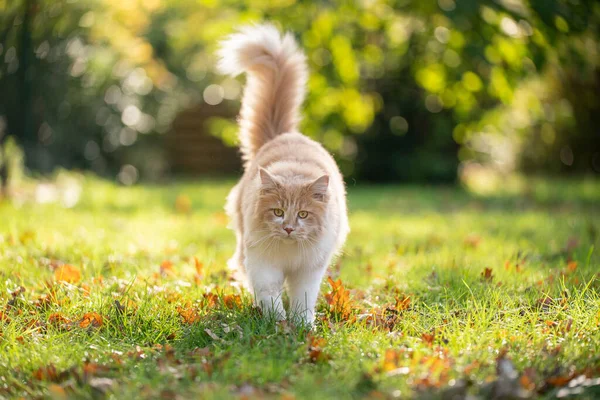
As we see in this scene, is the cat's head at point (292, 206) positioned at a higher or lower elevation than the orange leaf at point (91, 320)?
higher

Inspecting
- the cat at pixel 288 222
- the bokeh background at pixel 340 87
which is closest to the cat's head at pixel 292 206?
the cat at pixel 288 222

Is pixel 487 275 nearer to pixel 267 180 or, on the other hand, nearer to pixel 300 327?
pixel 300 327

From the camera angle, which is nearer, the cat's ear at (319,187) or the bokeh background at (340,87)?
the cat's ear at (319,187)

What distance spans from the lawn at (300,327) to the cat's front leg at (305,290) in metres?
0.11

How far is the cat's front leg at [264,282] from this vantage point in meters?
3.22

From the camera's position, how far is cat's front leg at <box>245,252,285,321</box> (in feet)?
10.6

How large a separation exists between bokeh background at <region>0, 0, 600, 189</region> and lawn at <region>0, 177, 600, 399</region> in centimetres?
304

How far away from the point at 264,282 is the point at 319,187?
593mm

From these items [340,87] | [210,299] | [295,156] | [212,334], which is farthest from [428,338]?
[340,87]

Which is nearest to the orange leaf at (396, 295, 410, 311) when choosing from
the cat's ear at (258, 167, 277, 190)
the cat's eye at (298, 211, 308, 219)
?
the cat's eye at (298, 211, 308, 219)

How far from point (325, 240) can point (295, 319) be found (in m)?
0.48

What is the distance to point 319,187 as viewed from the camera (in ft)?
10.6

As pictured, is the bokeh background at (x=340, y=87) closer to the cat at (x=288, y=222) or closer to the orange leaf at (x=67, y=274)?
the cat at (x=288, y=222)

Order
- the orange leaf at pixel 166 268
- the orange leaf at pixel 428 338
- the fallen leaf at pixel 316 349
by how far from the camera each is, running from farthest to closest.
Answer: the orange leaf at pixel 166 268
the orange leaf at pixel 428 338
the fallen leaf at pixel 316 349
